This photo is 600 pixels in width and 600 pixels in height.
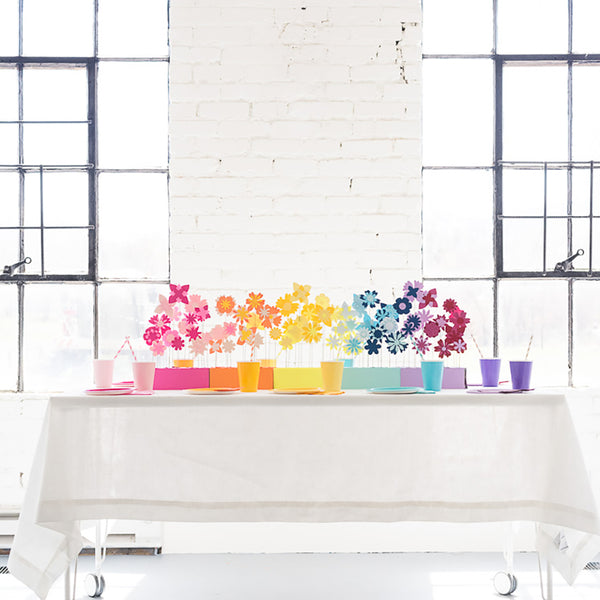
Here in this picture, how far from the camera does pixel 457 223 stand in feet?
10.4

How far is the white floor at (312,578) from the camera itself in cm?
246

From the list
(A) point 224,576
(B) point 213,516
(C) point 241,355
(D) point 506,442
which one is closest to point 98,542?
(A) point 224,576

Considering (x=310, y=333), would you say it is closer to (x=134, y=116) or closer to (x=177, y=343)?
(x=177, y=343)

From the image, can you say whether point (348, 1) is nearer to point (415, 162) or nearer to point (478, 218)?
point (415, 162)

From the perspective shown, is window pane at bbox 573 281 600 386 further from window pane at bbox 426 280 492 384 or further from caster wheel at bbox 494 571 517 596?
caster wheel at bbox 494 571 517 596

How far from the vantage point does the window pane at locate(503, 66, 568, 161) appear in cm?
320

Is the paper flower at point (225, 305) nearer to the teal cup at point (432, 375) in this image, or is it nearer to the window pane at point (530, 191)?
the teal cup at point (432, 375)

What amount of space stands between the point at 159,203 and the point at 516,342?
5.45 feet

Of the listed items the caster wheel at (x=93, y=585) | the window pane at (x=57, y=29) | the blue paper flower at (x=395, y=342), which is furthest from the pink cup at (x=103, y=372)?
the window pane at (x=57, y=29)

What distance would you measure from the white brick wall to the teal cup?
36.4 inches

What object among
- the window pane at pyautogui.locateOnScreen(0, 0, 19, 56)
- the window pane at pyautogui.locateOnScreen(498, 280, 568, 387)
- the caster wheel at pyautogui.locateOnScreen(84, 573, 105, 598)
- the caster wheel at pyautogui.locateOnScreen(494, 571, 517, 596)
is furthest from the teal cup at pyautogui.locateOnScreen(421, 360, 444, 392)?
the window pane at pyautogui.locateOnScreen(0, 0, 19, 56)

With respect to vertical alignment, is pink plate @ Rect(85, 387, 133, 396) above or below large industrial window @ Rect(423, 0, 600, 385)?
below

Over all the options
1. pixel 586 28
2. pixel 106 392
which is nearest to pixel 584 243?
pixel 586 28

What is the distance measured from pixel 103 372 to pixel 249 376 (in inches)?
17.1
